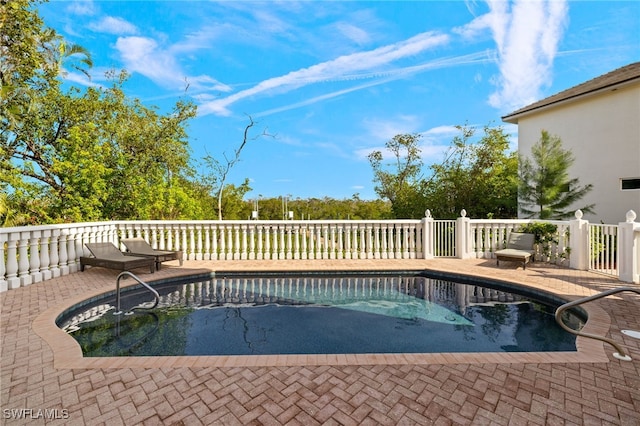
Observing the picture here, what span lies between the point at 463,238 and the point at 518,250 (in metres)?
1.38

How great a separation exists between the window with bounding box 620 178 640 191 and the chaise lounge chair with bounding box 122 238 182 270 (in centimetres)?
1449

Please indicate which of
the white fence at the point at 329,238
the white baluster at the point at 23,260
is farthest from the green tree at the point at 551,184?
the white baluster at the point at 23,260

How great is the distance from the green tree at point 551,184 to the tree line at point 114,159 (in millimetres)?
39

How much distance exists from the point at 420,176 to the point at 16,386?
63.5ft

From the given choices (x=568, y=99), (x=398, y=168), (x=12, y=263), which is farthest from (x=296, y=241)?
(x=398, y=168)

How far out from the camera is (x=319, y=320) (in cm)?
483

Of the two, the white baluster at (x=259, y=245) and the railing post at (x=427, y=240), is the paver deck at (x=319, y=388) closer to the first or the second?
the railing post at (x=427, y=240)

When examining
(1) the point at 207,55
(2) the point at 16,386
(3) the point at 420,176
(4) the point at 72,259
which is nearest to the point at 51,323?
(2) the point at 16,386

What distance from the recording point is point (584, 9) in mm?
10766

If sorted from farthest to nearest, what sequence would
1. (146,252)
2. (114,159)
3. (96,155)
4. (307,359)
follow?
(114,159), (96,155), (146,252), (307,359)

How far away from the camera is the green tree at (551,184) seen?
1161 cm

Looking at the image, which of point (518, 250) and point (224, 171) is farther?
point (224, 171)

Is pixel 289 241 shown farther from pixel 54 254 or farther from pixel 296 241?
pixel 54 254

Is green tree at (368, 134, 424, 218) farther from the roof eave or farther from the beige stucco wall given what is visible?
the beige stucco wall
